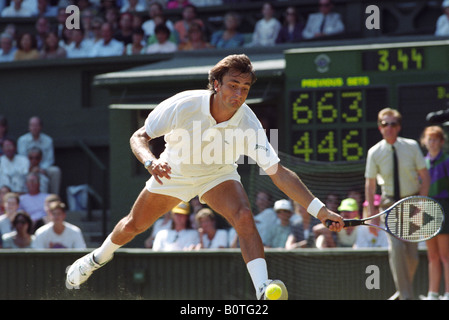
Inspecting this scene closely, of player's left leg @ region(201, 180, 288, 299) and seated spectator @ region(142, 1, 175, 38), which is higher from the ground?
seated spectator @ region(142, 1, 175, 38)

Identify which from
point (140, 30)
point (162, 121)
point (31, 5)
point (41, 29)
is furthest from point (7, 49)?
point (162, 121)

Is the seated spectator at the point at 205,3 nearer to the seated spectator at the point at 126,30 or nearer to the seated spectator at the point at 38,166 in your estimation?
the seated spectator at the point at 126,30

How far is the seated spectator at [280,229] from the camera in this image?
9.66 metres

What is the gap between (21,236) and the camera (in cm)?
1024

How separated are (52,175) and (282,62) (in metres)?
3.75

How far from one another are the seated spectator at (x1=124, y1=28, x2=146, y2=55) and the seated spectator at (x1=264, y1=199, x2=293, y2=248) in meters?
4.69

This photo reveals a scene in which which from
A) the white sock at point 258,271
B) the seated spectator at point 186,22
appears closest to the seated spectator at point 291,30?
the seated spectator at point 186,22

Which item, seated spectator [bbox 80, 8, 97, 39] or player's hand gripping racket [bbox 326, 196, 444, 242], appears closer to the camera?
player's hand gripping racket [bbox 326, 196, 444, 242]

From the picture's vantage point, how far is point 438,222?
579 centimetres

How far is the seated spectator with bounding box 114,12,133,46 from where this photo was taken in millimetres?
13609

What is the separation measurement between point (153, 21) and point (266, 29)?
6.29 ft

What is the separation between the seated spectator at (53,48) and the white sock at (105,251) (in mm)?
7913

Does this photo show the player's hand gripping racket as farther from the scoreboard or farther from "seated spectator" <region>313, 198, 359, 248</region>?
the scoreboard

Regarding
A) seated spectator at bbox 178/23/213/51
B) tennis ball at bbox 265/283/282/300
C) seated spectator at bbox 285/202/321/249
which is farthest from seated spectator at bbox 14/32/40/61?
tennis ball at bbox 265/283/282/300
